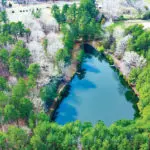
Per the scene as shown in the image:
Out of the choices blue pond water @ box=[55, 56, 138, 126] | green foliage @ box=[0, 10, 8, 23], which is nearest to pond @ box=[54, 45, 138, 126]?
blue pond water @ box=[55, 56, 138, 126]

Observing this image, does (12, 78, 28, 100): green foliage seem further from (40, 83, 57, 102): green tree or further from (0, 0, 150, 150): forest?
(40, 83, 57, 102): green tree

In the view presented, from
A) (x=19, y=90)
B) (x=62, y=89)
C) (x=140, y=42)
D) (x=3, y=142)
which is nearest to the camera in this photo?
(x=3, y=142)

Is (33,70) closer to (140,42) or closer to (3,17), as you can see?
(3,17)

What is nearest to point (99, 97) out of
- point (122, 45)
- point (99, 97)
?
point (99, 97)

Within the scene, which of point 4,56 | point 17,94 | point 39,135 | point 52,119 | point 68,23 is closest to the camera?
point 39,135

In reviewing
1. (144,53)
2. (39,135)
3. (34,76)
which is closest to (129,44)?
(144,53)

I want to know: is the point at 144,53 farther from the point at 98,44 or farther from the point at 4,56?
the point at 4,56

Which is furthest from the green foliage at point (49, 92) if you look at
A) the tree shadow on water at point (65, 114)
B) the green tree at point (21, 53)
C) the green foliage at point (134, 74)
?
the green foliage at point (134, 74)

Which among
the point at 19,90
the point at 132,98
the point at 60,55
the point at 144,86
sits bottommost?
the point at 132,98
